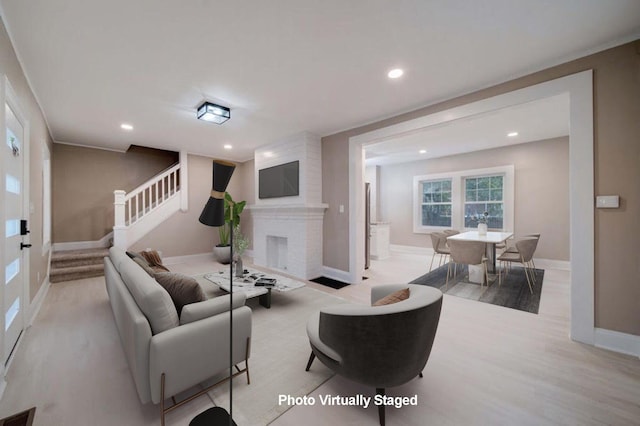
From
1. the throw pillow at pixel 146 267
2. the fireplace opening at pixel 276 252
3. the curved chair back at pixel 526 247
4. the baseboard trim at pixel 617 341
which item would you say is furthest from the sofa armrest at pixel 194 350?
the curved chair back at pixel 526 247

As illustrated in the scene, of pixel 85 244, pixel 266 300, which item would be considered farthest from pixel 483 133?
pixel 85 244

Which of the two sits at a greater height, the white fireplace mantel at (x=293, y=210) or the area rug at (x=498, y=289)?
the white fireplace mantel at (x=293, y=210)

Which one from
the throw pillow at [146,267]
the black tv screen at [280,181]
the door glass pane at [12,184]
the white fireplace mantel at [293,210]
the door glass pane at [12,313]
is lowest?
Answer: the door glass pane at [12,313]

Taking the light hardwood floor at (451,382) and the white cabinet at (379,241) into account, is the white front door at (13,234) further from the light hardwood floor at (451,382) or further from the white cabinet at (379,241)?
the white cabinet at (379,241)

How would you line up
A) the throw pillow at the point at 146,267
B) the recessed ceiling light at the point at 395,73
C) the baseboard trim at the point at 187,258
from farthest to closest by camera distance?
the baseboard trim at the point at 187,258 → the recessed ceiling light at the point at 395,73 → the throw pillow at the point at 146,267

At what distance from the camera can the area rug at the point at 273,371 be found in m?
1.56

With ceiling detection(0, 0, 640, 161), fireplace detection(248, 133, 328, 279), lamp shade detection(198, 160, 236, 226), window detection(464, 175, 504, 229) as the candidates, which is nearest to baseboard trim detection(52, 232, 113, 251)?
ceiling detection(0, 0, 640, 161)

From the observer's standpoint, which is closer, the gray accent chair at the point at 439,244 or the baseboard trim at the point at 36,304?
the baseboard trim at the point at 36,304

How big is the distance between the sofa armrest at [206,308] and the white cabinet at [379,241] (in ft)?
15.6

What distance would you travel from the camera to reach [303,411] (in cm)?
154

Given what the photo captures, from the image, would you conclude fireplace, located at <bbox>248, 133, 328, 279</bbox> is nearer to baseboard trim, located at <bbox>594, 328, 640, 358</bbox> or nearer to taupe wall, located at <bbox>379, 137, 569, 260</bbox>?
baseboard trim, located at <bbox>594, 328, 640, 358</bbox>

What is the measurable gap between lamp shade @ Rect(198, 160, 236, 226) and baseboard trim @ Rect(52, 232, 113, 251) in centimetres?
617

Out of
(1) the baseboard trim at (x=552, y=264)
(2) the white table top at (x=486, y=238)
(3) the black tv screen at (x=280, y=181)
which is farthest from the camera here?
Answer: (1) the baseboard trim at (x=552, y=264)

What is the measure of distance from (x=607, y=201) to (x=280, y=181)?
452cm
